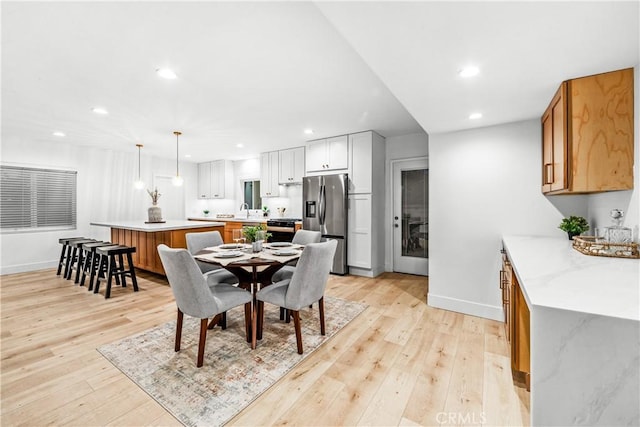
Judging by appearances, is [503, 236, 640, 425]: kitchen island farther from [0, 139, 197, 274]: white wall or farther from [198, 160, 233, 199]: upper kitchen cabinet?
[0, 139, 197, 274]: white wall

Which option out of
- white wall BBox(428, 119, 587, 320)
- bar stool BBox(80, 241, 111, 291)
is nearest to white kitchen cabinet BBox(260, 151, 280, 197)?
bar stool BBox(80, 241, 111, 291)

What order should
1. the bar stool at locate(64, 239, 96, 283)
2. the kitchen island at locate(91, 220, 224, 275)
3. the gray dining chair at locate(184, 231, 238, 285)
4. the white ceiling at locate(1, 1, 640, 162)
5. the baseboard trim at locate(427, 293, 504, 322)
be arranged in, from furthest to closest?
the bar stool at locate(64, 239, 96, 283) → the kitchen island at locate(91, 220, 224, 275) → the baseboard trim at locate(427, 293, 504, 322) → the gray dining chair at locate(184, 231, 238, 285) → the white ceiling at locate(1, 1, 640, 162)

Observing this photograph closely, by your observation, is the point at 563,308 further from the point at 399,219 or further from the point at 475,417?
the point at 399,219

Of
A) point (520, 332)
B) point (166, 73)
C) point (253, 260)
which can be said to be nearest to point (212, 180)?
point (166, 73)

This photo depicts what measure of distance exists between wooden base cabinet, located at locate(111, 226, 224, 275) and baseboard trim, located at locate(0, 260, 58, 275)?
4.35 ft

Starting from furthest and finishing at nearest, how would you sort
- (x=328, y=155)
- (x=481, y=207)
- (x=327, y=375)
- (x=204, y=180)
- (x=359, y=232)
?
(x=204, y=180)
(x=328, y=155)
(x=359, y=232)
(x=481, y=207)
(x=327, y=375)

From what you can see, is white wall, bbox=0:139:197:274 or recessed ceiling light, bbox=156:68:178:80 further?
white wall, bbox=0:139:197:274

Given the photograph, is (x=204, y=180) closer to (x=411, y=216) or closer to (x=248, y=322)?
(x=411, y=216)

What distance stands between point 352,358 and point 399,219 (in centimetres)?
307

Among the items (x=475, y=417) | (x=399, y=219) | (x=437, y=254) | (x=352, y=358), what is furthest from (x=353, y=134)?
(x=475, y=417)

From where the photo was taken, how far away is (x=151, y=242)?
448cm

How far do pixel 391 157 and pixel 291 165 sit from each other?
202 cm

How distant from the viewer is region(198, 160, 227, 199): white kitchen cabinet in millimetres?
6992

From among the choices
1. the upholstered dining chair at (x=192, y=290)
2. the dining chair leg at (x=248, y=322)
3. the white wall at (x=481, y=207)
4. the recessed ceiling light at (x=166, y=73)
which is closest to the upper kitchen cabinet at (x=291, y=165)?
the white wall at (x=481, y=207)
